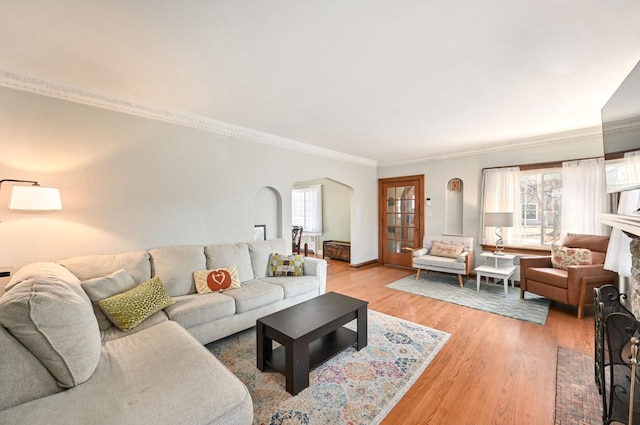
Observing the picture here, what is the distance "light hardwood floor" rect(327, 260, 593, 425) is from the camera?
178 cm

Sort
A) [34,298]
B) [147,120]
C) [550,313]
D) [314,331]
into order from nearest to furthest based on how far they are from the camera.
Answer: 1. [34,298]
2. [314,331]
3. [147,120]
4. [550,313]

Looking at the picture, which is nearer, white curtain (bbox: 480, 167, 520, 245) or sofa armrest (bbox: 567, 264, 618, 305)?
sofa armrest (bbox: 567, 264, 618, 305)

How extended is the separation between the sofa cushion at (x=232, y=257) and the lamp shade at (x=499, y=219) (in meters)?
3.92

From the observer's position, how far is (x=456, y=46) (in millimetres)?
1885

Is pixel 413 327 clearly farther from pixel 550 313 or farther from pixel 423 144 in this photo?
pixel 423 144

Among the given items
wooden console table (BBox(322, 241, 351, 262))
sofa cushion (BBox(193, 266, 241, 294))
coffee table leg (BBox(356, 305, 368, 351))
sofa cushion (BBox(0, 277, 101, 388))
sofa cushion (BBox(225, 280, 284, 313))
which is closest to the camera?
sofa cushion (BBox(0, 277, 101, 388))

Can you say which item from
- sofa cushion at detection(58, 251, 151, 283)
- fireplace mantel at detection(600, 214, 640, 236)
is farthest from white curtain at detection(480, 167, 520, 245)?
sofa cushion at detection(58, 251, 151, 283)

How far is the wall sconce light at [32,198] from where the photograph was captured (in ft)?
6.65

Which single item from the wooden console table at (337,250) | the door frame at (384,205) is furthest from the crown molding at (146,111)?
the wooden console table at (337,250)

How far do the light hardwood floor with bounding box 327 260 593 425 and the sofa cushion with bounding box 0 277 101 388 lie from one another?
5.95 feet

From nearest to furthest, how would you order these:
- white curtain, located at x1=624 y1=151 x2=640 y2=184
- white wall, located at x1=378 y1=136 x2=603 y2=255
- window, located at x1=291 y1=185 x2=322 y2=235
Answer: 1. white curtain, located at x1=624 y1=151 x2=640 y2=184
2. white wall, located at x1=378 y1=136 x2=603 y2=255
3. window, located at x1=291 y1=185 x2=322 y2=235

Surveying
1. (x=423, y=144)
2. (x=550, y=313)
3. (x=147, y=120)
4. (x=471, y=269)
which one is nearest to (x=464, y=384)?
(x=550, y=313)

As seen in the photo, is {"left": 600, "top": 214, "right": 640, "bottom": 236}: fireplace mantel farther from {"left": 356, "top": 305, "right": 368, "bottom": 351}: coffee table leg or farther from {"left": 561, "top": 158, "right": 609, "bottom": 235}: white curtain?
{"left": 561, "top": 158, "right": 609, "bottom": 235}: white curtain

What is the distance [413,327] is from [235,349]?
1955 mm
